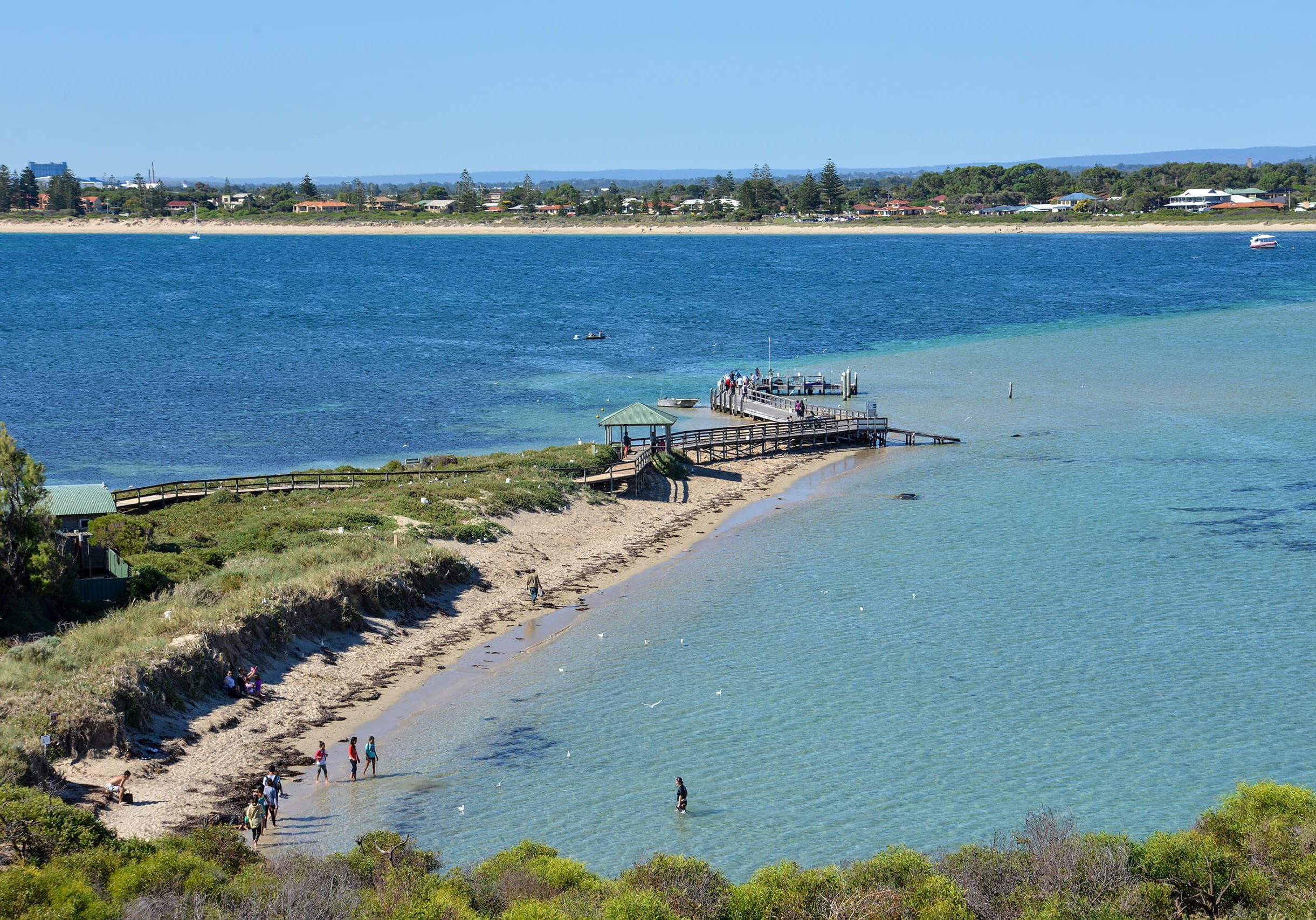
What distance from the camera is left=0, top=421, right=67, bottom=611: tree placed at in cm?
2612

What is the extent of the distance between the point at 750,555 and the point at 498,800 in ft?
55.0

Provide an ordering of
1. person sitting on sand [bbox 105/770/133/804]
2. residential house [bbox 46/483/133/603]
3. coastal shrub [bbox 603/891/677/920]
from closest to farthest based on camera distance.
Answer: coastal shrub [bbox 603/891/677/920] < person sitting on sand [bbox 105/770/133/804] < residential house [bbox 46/483/133/603]

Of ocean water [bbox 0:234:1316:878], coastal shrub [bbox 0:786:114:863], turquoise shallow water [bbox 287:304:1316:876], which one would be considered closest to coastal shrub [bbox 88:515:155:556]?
ocean water [bbox 0:234:1316:878]

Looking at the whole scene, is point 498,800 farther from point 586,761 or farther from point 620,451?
point 620,451

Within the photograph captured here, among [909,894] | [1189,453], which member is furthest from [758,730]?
[1189,453]

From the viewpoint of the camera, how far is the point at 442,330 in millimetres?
96750

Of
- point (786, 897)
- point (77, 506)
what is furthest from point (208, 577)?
point (786, 897)

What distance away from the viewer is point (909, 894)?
1597 cm

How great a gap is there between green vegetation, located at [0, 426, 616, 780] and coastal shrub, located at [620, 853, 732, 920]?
990 centimetres

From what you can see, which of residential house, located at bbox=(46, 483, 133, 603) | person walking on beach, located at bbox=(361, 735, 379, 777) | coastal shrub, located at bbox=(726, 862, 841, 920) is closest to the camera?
coastal shrub, located at bbox=(726, 862, 841, 920)

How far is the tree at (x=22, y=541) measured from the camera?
26.1 meters

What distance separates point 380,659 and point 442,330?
234 ft

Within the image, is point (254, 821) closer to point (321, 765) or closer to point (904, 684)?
point (321, 765)

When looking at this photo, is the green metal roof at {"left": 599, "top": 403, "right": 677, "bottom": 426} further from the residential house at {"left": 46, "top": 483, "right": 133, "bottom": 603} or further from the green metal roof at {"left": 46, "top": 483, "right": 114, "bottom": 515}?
the residential house at {"left": 46, "top": 483, "right": 133, "bottom": 603}
